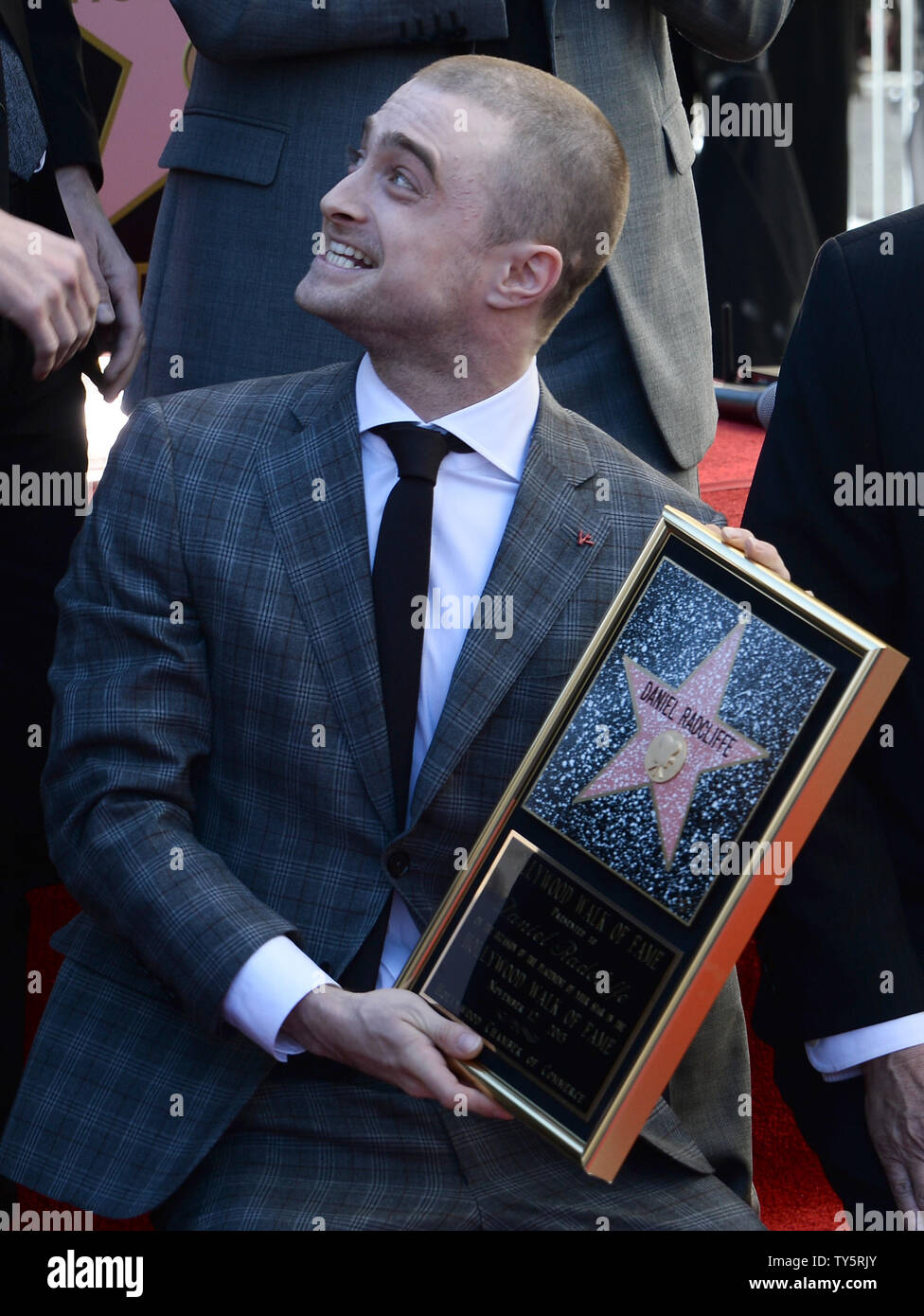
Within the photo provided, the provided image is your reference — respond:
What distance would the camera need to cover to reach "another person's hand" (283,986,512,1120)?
1.33 metres

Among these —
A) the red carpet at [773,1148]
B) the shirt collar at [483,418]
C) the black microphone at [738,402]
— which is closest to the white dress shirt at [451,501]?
the shirt collar at [483,418]

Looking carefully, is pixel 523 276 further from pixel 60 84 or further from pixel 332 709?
pixel 60 84

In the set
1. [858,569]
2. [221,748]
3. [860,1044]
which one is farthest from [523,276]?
[860,1044]

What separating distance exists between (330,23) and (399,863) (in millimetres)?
996

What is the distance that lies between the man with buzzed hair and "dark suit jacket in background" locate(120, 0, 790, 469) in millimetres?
337

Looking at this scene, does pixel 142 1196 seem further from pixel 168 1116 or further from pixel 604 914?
pixel 604 914

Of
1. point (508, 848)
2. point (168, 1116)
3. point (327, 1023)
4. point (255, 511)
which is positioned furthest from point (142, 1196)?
point (255, 511)

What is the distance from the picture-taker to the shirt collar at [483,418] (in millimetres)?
1604

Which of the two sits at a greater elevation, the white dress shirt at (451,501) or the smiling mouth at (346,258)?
the smiling mouth at (346,258)

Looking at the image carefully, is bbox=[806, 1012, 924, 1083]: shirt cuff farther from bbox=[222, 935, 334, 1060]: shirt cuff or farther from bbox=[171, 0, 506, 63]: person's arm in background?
bbox=[171, 0, 506, 63]: person's arm in background

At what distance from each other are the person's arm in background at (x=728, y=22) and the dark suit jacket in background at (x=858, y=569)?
1.59 feet

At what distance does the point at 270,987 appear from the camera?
4.64 ft

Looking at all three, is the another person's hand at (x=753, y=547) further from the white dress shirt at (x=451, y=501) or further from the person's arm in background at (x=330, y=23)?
the person's arm in background at (x=330, y=23)
